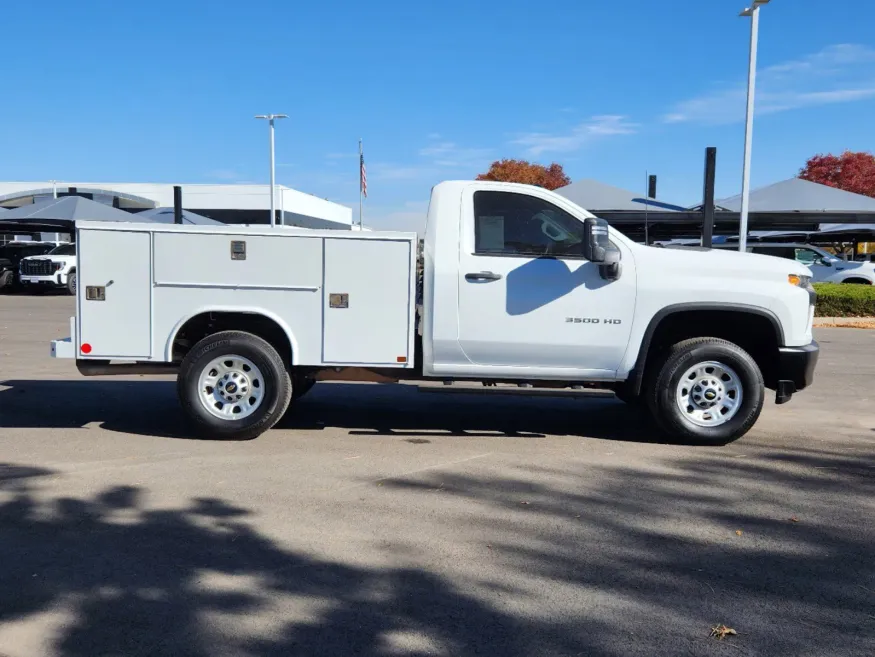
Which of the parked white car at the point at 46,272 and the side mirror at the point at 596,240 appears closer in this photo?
the side mirror at the point at 596,240

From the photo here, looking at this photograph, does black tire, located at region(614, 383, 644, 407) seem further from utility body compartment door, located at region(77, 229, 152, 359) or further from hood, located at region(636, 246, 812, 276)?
utility body compartment door, located at region(77, 229, 152, 359)

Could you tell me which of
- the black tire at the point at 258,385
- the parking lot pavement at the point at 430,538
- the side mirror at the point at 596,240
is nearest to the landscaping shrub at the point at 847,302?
the parking lot pavement at the point at 430,538

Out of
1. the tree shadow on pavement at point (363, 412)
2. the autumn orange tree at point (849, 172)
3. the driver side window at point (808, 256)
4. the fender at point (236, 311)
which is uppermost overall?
the autumn orange tree at point (849, 172)

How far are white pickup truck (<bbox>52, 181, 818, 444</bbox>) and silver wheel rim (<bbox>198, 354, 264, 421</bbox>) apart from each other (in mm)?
12

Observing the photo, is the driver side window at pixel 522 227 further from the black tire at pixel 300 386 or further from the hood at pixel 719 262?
the black tire at pixel 300 386

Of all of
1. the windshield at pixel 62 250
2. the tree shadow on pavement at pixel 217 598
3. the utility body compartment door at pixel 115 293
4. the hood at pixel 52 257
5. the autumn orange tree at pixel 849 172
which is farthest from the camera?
the autumn orange tree at pixel 849 172

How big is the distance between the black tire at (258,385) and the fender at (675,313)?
2902mm

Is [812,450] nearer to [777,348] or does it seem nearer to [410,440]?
[777,348]

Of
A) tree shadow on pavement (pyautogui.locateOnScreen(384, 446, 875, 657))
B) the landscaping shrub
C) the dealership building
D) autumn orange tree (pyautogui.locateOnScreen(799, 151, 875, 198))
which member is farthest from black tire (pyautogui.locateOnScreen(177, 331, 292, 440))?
autumn orange tree (pyautogui.locateOnScreen(799, 151, 875, 198))

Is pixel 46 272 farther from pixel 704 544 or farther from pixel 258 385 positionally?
pixel 704 544

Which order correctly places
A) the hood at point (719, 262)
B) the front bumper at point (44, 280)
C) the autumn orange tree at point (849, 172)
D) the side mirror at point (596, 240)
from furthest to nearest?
1. the autumn orange tree at point (849, 172)
2. the front bumper at point (44, 280)
3. the hood at point (719, 262)
4. the side mirror at point (596, 240)

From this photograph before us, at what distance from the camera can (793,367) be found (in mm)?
6754

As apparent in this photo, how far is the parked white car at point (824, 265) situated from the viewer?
24.7 m

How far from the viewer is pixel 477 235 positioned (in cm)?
675
